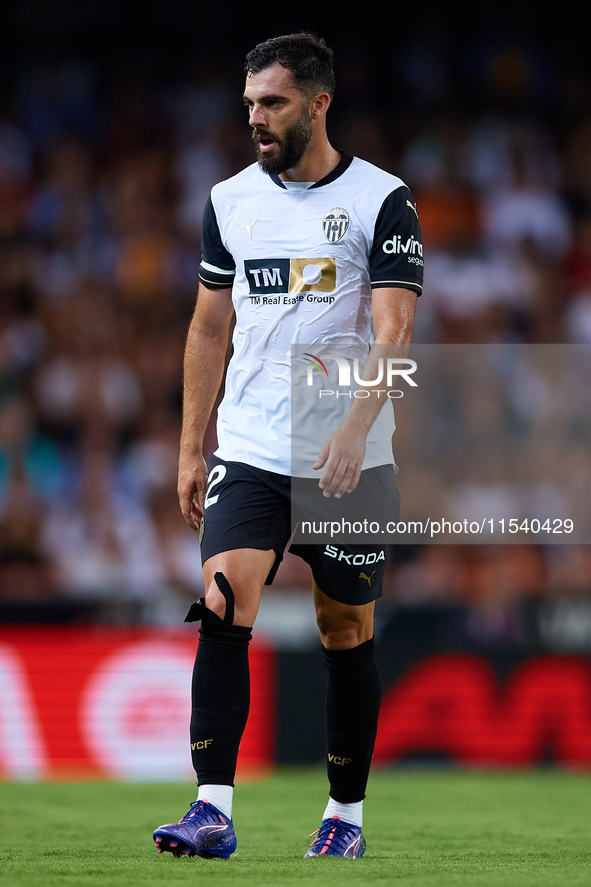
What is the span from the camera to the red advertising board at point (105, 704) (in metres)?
6.62

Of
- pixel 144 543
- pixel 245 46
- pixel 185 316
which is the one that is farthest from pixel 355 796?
pixel 245 46

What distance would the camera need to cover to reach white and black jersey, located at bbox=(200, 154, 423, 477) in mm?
3457

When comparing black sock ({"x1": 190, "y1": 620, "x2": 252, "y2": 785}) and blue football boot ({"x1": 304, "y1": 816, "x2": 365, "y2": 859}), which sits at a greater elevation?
black sock ({"x1": 190, "y1": 620, "x2": 252, "y2": 785})

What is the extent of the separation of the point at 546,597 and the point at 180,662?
2.17 m

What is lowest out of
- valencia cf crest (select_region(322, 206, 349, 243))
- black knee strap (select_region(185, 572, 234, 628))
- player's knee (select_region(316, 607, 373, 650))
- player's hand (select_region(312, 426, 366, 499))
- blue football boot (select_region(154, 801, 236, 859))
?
blue football boot (select_region(154, 801, 236, 859))

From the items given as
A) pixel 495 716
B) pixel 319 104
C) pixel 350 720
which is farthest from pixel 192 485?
pixel 495 716

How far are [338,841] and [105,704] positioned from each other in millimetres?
3434

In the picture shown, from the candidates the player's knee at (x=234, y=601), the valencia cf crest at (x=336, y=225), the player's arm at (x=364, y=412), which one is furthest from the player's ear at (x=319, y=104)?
the player's knee at (x=234, y=601)

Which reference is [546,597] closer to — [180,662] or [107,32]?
[180,662]

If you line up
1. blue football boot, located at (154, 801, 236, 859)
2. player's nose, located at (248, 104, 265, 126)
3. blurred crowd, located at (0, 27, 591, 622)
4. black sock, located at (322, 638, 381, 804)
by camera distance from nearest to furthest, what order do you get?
blue football boot, located at (154, 801, 236, 859) < player's nose, located at (248, 104, 265, 126) < black sock, located at (322, 638, 381, 804) < blurred crowd, located at (0, 27, 591, 622)

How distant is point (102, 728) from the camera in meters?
6.66

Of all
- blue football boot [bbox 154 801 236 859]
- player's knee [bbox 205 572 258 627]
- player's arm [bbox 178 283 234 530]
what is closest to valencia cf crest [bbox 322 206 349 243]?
player's arm [bbox 178 283 234 530]

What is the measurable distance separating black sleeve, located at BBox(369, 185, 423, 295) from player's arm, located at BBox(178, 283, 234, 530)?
1.77 ft

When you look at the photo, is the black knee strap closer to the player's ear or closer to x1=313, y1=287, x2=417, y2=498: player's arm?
x1=313, y1=287, x2=417, y2=498: player's arm
